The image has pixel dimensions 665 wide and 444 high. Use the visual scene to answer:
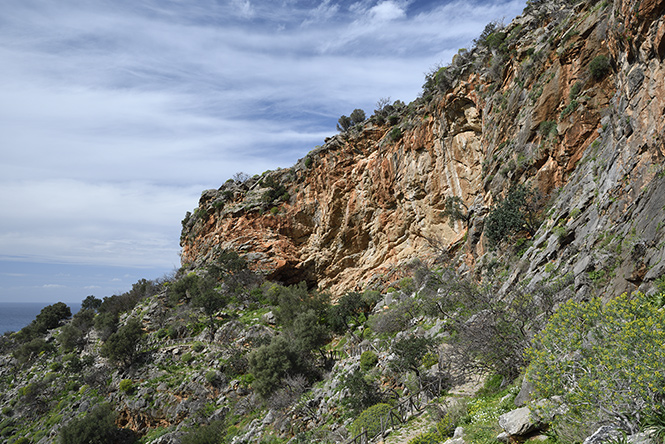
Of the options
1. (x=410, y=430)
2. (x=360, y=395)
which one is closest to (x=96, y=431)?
(x=360, y=395)

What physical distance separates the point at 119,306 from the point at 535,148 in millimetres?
56140

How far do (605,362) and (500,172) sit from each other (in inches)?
809

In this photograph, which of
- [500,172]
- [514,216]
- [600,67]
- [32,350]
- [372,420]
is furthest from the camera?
[32,350]

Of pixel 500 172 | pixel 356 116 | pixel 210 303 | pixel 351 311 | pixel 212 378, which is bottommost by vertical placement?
pixel 212 378

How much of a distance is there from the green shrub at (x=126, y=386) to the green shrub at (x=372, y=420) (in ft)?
74.8

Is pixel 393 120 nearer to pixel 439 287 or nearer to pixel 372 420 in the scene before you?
pixel 439 287

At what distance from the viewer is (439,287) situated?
23109 millimetres

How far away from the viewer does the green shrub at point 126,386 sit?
28.3 metres

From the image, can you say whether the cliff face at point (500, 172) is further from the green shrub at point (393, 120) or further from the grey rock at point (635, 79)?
the green shrub at point (393, 120)

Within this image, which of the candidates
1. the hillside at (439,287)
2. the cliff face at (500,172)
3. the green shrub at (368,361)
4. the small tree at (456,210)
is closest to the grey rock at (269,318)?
the hillside at (439,287)

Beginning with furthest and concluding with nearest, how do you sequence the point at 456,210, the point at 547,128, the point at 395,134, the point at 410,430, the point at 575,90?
the point at 395,134 < the point at 456,210 < the point at 547,128 < the point at 575,90 < the point at 410,430

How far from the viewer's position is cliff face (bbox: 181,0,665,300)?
36.8ft

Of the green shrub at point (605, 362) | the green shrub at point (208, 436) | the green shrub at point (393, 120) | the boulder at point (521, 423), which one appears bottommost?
the green shrub at point (208, 436)

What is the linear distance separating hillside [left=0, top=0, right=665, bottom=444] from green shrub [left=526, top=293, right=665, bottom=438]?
4 centimetres
